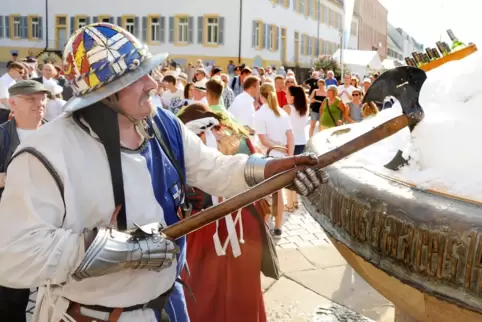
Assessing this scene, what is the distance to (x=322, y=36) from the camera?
45500mm

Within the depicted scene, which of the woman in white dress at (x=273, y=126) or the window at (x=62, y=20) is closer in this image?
the woman in white dress at (x=273, y=126)

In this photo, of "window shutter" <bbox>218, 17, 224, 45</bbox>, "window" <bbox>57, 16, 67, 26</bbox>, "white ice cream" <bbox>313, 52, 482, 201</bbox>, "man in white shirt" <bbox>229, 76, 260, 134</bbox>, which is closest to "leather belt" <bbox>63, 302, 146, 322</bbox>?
"white ice cream" <bbox>313, 52, 482, 201</bbox>

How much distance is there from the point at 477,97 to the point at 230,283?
6.22 ft

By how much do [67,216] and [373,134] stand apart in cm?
110

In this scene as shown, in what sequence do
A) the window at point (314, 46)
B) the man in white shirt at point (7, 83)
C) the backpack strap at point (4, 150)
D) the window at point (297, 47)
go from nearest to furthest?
the backpack strap at point (4, 150), the man in white shirt at point (7, 83), the window at point (297, 47), the window at point (314, 46)

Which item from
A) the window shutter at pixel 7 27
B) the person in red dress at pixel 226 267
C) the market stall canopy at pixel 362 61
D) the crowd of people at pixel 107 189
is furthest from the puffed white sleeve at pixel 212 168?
the window shutter at pixel 7 27

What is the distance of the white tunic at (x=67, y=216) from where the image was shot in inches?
66.2

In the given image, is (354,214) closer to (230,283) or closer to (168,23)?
(230,283)

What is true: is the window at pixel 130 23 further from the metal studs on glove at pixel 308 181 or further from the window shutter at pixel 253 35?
the metal studs on glove at pixel 308 181

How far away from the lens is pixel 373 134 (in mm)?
1804

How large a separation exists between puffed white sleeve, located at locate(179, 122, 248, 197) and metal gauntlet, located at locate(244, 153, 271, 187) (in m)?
0.03

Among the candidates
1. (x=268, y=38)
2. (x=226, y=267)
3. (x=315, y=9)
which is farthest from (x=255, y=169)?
(x=315, y=9)

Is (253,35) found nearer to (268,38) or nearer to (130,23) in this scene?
(268,38)

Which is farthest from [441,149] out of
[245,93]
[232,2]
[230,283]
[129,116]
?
[232,2]
